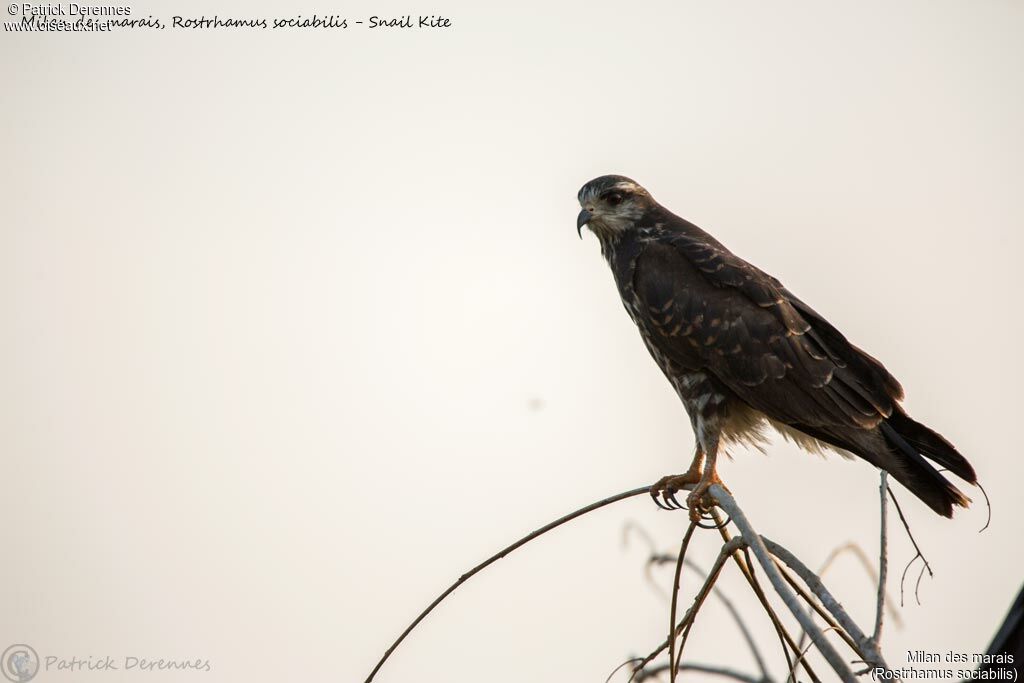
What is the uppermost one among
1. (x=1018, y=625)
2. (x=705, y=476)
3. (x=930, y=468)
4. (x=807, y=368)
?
(x=807, y=368)

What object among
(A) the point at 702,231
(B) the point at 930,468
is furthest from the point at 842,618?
(A) the point at 702,231

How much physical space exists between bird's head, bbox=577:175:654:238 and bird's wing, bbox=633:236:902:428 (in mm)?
562

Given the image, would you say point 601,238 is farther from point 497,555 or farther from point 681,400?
point 497,555

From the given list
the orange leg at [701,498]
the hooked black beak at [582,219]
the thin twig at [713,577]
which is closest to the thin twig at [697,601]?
the thin twig at [713,577]

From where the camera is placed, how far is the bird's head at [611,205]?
7.04 m

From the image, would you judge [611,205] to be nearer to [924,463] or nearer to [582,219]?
[582,219]

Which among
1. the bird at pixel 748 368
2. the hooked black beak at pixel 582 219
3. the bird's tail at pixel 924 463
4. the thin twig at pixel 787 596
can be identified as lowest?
the thin twig at pixel 787 596

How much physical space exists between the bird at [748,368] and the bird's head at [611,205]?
0.34 meters

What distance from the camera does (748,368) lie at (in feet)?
20.0

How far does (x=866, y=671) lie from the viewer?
125 inches

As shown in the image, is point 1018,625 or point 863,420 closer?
point 1018,625

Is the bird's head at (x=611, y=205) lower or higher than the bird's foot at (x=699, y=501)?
higher

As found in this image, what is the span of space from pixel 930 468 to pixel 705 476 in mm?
1187

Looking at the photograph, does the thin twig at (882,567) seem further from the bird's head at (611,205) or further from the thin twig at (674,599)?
the bird's head at (611,205)
